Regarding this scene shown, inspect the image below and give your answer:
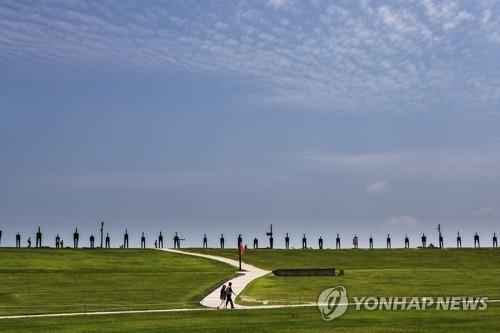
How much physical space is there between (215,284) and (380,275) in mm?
19374

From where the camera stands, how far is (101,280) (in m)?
61.7

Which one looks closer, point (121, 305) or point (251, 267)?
point (121, 305)

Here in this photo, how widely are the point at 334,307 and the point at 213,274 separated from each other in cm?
3141

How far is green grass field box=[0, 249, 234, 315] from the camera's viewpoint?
144ft

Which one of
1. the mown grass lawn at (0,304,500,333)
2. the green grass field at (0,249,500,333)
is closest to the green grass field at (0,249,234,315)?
the green grass field at (0,249,500,333)

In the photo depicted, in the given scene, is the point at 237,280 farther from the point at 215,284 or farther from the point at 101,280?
the point at 101,280

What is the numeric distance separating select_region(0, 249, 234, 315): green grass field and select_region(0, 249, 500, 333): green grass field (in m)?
0.08

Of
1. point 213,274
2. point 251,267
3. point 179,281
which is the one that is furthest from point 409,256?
point 179,281

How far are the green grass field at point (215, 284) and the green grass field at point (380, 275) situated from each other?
104 mm

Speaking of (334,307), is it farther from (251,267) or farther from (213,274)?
(251,267)

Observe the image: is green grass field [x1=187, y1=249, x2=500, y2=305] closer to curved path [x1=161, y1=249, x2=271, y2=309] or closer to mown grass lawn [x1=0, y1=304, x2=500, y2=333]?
curved path [x1=161, y1=249, x2=271, y2=309]

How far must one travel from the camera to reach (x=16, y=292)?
5125 centimetres

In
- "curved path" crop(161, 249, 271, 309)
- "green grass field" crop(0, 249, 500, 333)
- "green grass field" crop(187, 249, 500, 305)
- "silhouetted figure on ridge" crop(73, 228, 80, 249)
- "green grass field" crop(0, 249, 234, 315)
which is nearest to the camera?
"green grass field" crop(0, 249, 500, 333)

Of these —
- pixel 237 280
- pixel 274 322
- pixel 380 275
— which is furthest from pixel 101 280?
pixel 274 322
